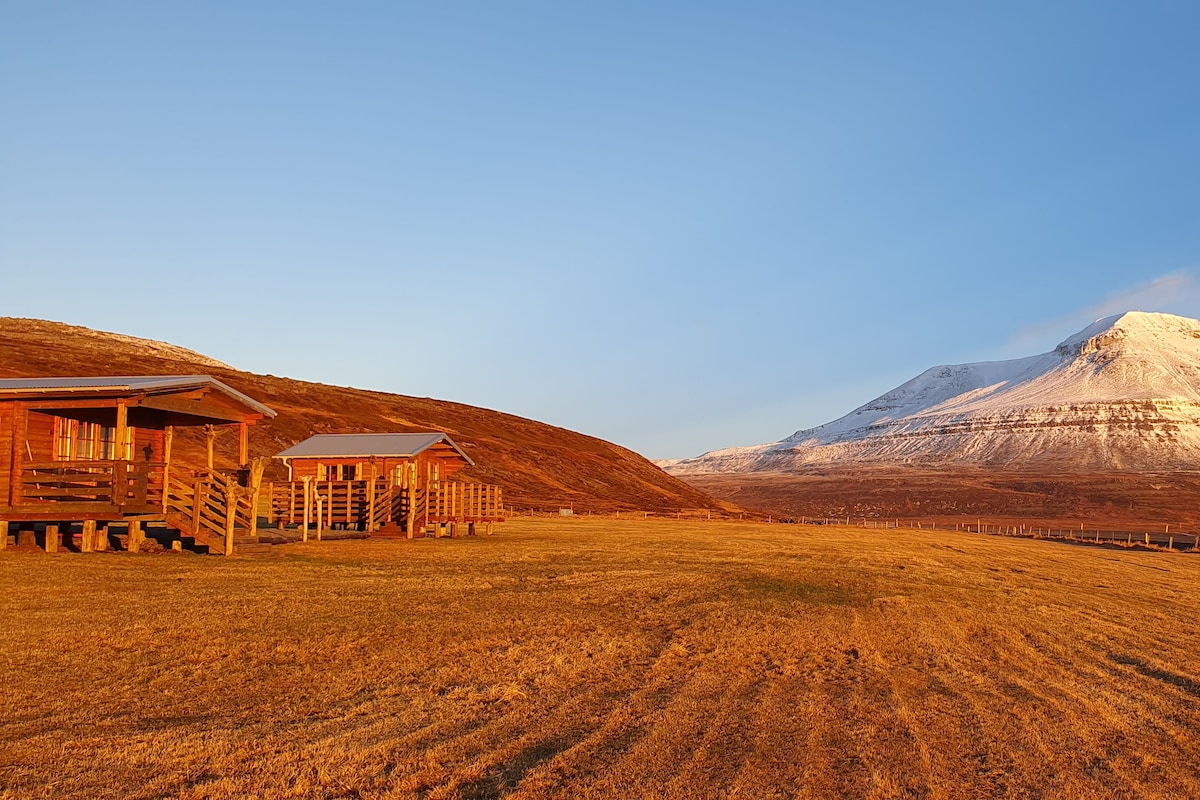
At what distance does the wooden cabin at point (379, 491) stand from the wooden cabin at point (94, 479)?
17.9 ft

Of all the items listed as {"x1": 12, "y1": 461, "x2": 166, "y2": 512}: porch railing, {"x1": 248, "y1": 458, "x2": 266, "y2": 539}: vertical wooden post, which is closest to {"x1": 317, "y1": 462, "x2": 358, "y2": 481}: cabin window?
{"x1": 248, "y1": 458, "x2": 266, "y2": 539}: vertical wooden post

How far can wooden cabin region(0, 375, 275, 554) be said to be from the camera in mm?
20094

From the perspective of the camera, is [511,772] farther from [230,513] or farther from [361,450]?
[361,450]

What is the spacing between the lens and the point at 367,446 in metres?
38.0

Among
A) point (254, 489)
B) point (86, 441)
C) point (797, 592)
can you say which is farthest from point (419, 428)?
point (797, 592)

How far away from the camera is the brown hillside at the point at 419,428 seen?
6931 cm

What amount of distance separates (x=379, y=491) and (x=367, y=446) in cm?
585

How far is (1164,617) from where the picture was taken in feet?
55.8

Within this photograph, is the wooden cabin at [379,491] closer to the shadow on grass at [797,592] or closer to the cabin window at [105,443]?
the cabin window at [105,443]

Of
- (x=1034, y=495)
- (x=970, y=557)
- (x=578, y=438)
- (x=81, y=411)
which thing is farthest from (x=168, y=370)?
(x=1034, y=495)

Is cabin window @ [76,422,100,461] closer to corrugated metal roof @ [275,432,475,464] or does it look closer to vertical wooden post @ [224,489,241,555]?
vertical wooden post @ [224,489,241,555]

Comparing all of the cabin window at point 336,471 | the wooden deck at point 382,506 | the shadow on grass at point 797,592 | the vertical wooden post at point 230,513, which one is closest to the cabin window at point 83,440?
the vertical wooden post at point 230,513

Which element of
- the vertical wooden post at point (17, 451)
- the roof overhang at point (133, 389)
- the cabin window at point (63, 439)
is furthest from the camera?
the cabin window at point (63, 439)

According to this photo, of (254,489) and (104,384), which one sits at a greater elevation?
(104,384)
